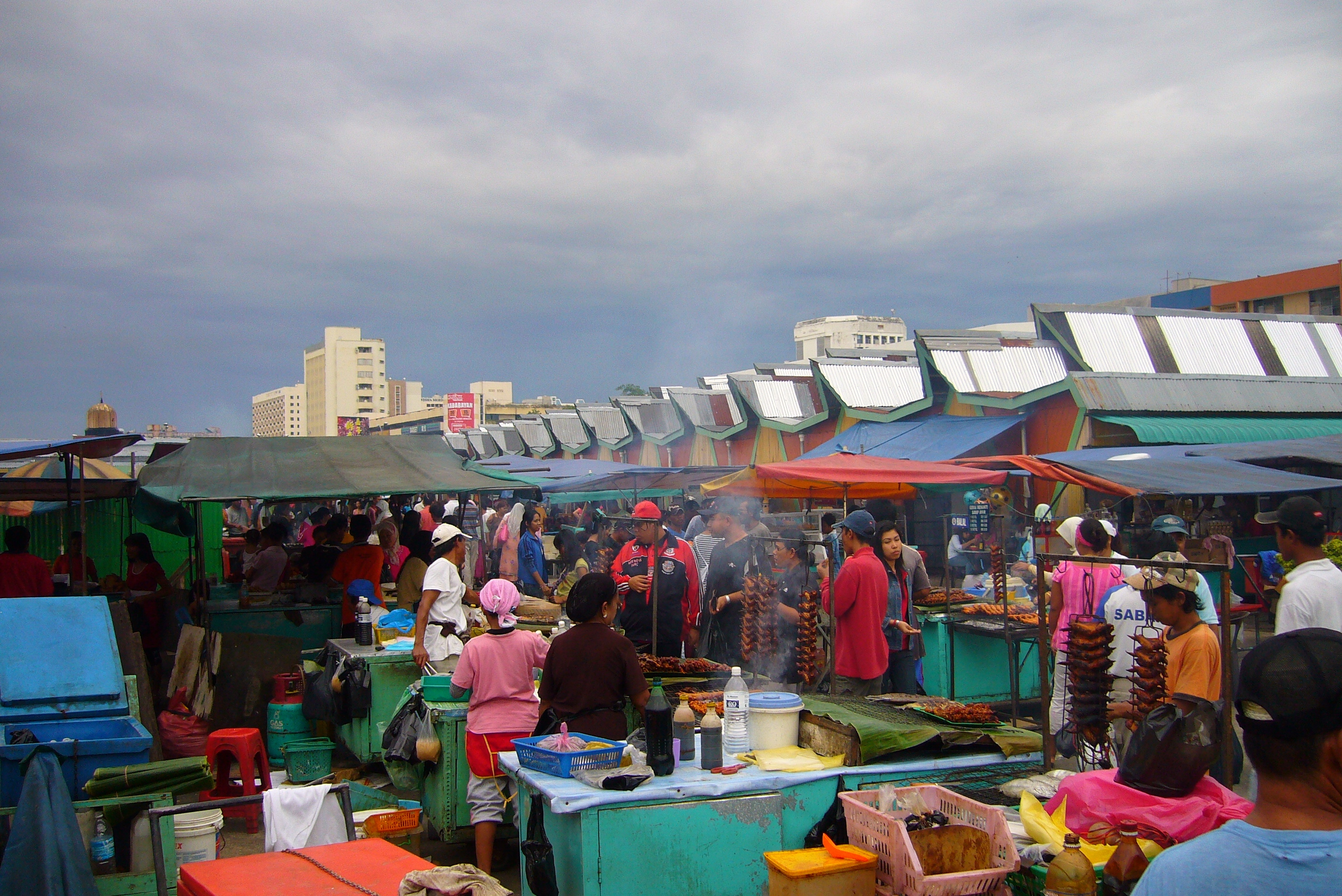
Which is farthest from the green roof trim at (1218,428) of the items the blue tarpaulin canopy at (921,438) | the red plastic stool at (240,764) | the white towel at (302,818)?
the white towel at (302,818)

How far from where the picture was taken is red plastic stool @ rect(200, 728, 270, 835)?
6.99 metres

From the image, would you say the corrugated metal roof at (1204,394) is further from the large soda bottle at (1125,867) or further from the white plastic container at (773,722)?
the large soda bottle at (1125,867)

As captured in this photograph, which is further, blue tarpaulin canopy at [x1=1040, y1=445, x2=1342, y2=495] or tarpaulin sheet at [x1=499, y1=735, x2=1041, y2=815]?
blue tarpaulin canopy at [x1=1040, y1=445, x2=1342, y2=495]

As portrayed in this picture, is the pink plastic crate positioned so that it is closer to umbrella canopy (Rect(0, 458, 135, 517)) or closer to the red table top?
the red table top

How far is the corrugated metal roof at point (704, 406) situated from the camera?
1123 inches

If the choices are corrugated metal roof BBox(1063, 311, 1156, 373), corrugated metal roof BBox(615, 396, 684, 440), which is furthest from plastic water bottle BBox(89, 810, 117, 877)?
corrugated metal roof BBox(615, 396, 684, 440)

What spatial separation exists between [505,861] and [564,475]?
35.7 ft

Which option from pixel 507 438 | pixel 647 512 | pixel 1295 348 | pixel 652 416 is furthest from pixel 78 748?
pixel 507 438

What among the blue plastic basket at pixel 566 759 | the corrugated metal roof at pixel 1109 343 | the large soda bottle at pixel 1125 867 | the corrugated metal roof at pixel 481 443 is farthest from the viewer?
the corrugated metal roof at pixel 481 443

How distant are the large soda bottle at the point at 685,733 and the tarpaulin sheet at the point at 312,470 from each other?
5.60 m

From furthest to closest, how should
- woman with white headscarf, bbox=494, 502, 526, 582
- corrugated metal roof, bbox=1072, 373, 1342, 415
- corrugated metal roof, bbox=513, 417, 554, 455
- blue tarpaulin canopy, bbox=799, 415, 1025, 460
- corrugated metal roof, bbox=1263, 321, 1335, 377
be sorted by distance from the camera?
corrugated metal roof, bbox=513, 417, 554, 455
corrugated metal roof, bbox=1263, 321, 1335, 377
blue tarpaulin canopy, bbox=799, 415, 1025, 460
corrugated metal roof, bbox=1072, 373, 1342, 415
woman with white headscarf, bbox=494, 502, 526, 582

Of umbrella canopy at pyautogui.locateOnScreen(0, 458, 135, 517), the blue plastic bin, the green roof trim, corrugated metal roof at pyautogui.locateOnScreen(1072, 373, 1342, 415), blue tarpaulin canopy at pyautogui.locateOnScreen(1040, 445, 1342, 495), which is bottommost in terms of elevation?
the blue plastic bin

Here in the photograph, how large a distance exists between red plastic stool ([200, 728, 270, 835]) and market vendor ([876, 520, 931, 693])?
498 cm

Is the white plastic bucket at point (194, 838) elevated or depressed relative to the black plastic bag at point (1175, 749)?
depressed
